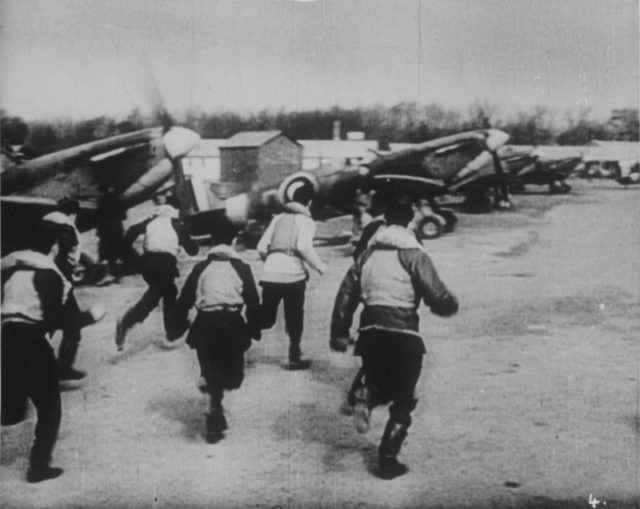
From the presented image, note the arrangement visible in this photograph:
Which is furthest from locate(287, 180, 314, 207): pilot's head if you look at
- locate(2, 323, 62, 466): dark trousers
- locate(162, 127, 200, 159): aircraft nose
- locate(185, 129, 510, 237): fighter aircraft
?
locate(2, 323, 62, 466): dark trousers

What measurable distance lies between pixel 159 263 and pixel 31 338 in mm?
536

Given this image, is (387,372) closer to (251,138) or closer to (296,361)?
(296,361)

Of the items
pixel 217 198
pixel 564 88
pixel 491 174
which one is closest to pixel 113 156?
pixel 217 198

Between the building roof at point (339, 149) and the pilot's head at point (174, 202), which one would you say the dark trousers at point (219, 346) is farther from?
the building roof at point (339, 149)

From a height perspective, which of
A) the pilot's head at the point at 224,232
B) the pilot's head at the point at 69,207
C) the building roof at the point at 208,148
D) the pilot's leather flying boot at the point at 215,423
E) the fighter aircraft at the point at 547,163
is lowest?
the pilot's leather flying boot at the point at 215,423

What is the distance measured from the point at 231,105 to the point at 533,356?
59.3 inches

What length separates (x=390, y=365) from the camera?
3152 mm

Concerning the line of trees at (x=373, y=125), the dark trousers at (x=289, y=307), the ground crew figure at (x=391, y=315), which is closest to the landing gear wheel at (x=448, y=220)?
the ground crew figure at (x=391, y=315)

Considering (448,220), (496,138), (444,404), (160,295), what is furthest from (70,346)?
(496,138)

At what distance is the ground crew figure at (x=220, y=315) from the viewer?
3.19 meters

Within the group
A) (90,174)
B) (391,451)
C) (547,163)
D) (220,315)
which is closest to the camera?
(391,451)

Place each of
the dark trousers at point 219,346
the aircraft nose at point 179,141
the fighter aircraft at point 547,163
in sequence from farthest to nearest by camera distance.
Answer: the fighter aircraft at point 547,163
the aircraft nose at point 179,141
the dark trousers at point 219,346

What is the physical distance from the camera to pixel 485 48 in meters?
3.39

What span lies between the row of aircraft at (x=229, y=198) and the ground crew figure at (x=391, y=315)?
19 cm
